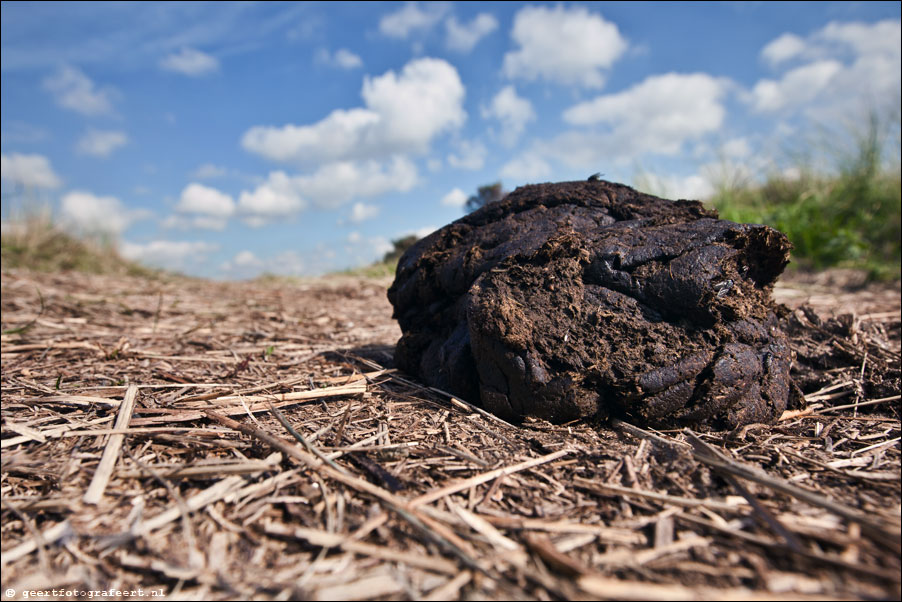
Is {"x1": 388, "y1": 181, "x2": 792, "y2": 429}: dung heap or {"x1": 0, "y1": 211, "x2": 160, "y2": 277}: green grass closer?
{"x1": 388, "y1": 181, "x2": 792, "y2": 429}: dung heap

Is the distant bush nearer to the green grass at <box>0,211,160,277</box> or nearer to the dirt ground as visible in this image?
the green grass at <box>0,211,160,277</box>

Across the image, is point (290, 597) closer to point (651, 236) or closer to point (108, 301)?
point (651, 236)

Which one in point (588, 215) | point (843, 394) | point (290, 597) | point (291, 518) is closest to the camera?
point (290, 597)

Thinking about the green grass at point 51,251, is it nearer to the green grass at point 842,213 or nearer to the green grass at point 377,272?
the green grass at point 377,272

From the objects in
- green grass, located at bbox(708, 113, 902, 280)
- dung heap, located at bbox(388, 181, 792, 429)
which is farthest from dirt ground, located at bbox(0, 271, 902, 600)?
green grass, located at bbox(708, 113, 902, 280)

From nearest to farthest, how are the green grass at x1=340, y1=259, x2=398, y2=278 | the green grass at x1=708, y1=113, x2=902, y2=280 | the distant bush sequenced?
1. the green grass at x1=708, y1=113, x2=902, y2=280
2. the green grass at x1=340, y1=259, x2=398, y2=278
3. the distant bush

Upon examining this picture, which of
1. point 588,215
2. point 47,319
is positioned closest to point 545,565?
point 588,215

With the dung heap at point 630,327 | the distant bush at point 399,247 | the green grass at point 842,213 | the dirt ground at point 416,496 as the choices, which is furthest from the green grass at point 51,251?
the green grass at point 842,213
